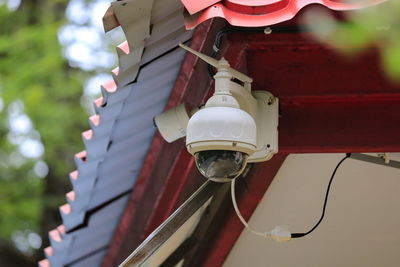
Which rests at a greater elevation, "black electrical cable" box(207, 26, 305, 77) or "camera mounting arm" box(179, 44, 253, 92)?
"black electrical cable" box(207, 26, 305, 77)

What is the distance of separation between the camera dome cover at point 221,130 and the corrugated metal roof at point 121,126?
0.34m

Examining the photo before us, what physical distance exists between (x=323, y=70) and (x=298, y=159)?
1004 millimetres

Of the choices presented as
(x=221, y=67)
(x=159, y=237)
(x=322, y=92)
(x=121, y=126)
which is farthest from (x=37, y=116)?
(x=221, y=67)

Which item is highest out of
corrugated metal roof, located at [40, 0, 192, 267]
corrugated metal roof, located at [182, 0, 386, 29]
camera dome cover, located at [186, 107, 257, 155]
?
corrugated metal roof, located at [182, 0, 386, 29]

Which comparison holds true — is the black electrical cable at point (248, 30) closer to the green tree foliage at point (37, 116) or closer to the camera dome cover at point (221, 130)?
the camera dome cover at point (221, 130)

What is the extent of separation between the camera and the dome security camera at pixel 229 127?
251cm

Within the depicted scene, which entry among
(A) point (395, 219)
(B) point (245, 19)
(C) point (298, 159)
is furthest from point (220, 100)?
(A) point (395, 219)

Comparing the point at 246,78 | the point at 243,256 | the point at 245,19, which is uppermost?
the point at 245,19

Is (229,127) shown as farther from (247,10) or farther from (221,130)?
(247,10)

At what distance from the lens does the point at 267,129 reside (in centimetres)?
290

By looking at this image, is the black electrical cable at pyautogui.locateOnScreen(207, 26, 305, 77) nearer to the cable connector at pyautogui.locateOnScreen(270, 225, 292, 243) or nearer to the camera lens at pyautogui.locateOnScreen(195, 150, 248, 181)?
the camera lens at pyautogui.locateOnScreen(195, 150, 248, 181)

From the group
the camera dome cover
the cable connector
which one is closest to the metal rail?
the cable connector

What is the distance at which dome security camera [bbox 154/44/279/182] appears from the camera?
98.7 inches

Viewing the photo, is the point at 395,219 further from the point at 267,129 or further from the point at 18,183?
the point at 18,183
